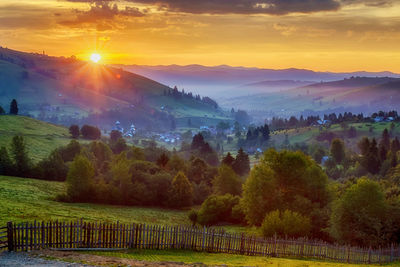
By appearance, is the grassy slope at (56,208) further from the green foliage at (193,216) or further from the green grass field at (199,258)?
the green grass field at (199,258)

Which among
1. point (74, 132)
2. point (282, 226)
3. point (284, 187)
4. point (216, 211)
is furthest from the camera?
point (74, 132)

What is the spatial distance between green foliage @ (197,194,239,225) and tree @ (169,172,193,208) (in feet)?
52.0

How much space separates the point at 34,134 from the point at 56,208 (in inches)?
4195

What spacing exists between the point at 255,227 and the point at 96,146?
7230cm

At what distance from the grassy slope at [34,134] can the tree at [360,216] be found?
299 ft

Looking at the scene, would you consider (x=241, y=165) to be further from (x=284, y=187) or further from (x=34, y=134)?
(x=34, y=134)

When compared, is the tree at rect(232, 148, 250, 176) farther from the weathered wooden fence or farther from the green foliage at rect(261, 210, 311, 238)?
the weathered wooden fence

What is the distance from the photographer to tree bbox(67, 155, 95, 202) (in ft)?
270

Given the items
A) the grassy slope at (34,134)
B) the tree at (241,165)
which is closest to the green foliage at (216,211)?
the tree at (241,165)

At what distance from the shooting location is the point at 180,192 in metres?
90.4

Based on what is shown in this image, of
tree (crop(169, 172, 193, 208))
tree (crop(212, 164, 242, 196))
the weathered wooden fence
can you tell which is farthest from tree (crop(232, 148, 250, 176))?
the weathered wooden fence

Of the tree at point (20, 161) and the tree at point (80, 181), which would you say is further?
the tree at point (20, 161)

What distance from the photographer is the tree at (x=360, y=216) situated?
173ft

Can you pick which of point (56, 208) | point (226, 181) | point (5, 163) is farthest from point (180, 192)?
point (5, 163)
